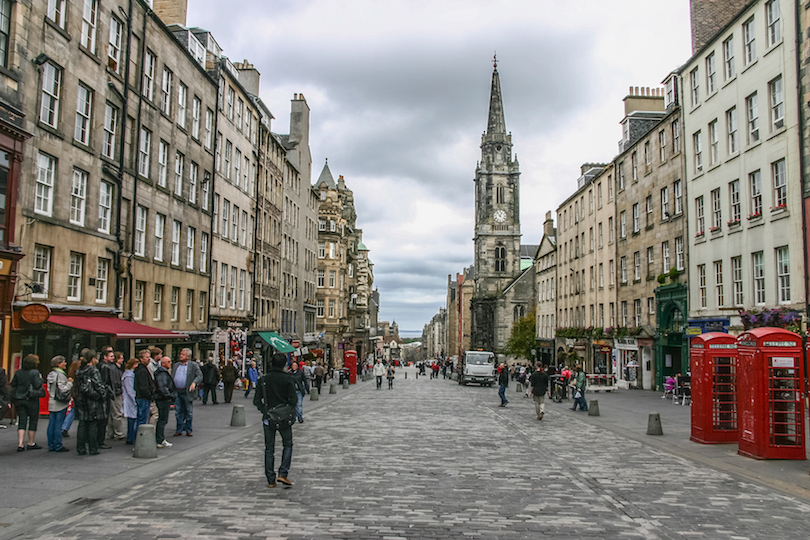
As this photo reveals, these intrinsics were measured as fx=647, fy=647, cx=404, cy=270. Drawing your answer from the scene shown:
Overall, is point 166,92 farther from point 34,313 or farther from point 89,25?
point 34,313

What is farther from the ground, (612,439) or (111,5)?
(111,5)

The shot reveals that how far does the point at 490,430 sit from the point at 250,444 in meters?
6.45

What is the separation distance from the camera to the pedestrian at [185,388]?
14312mm

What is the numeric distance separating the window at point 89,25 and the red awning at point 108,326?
28.4 ft

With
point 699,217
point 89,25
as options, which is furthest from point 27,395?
point 699,217

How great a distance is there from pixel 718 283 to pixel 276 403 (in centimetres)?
2417

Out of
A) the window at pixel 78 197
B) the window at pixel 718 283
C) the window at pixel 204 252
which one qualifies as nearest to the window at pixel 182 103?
the window at pixel 204 252

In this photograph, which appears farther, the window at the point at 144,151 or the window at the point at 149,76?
the window at the point at 149,76

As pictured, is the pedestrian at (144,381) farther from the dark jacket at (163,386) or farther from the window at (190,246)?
the window at (190,246)

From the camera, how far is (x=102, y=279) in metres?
22.2

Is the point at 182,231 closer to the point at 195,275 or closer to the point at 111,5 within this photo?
the point at 195,275

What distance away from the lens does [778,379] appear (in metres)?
12.3

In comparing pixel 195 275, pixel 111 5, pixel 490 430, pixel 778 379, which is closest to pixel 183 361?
pixel 490 430

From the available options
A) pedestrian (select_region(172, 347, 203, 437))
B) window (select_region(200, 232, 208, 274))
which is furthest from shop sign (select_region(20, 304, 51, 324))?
window (select_region(200, 232, 208, 274))
